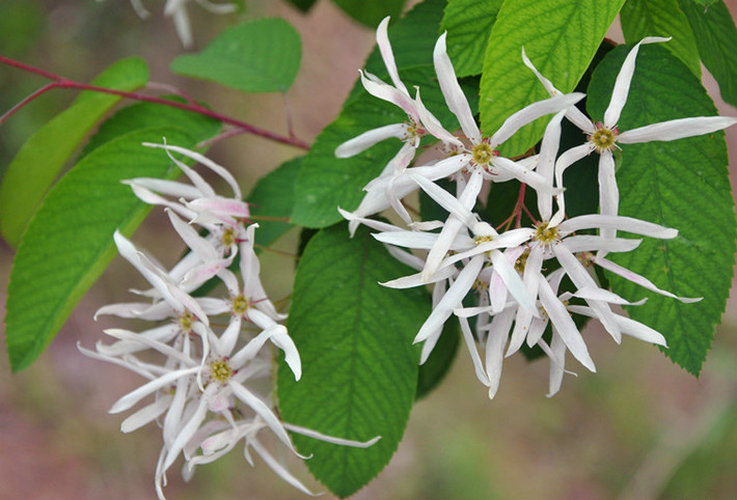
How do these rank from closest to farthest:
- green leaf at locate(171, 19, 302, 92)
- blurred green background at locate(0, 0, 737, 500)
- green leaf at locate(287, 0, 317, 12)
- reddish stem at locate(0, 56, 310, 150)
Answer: reddish stem at locate(0, 56, 310, 150), green leaf at locate(171, 19, 302, 92), green leaf at locate(287, 0, 317, 12), blurred green background at locate(0, 0, 737, 500)

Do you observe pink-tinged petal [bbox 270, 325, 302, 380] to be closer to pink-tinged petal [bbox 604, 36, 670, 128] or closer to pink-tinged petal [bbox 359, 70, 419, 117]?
pink-tinged petal [bbox 359, 70, 419, 117]

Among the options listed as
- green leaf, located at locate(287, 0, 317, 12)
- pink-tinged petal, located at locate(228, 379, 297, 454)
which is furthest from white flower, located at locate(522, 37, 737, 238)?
green leaf, located at locate(287, 0, 317, 12)

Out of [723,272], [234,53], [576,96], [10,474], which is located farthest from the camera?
[10,474]

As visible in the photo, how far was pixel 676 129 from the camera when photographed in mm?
546

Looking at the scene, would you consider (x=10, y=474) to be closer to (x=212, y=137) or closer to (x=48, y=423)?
(x=48, y=423)

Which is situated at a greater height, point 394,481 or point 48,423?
point 394,481

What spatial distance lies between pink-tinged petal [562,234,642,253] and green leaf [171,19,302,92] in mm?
579

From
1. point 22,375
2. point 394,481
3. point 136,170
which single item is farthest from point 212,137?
point 22,375

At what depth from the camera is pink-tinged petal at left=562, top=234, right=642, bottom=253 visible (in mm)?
519

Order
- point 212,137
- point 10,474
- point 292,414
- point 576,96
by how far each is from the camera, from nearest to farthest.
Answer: point 576,96 → point 292,414 → point 212,137 → point 10,474

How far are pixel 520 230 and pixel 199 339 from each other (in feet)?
1.24

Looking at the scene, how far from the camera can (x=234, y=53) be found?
41.4 inches

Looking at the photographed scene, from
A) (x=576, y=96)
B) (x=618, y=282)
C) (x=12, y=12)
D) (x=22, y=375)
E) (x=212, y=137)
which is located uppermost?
(x=576, y=96)

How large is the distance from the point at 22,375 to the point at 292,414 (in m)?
2.54
